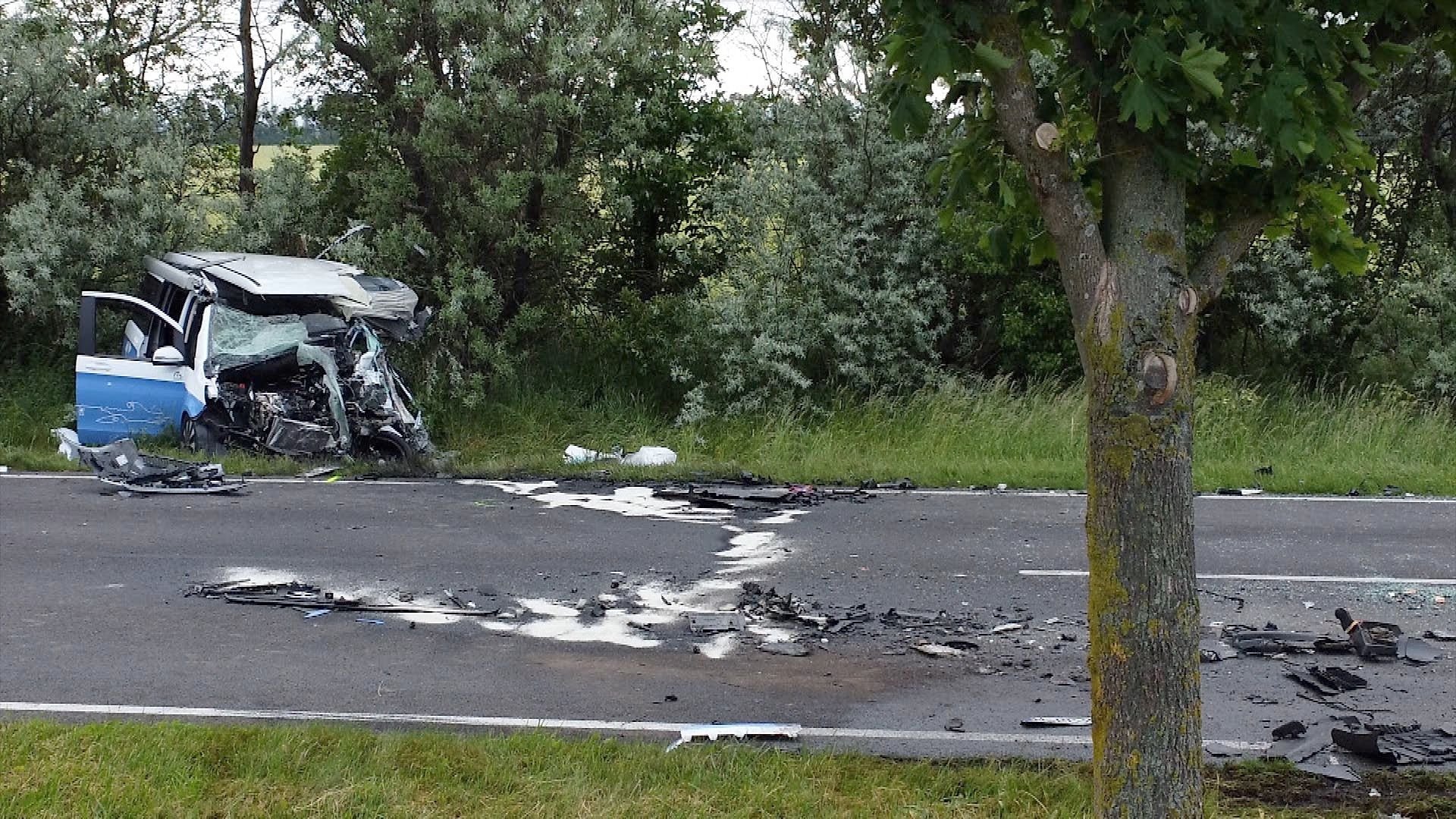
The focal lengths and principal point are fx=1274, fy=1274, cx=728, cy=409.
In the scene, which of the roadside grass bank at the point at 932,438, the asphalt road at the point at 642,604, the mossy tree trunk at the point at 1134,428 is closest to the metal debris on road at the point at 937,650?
the asphalt road at the point at 642,604

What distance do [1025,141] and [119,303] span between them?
13.6 m

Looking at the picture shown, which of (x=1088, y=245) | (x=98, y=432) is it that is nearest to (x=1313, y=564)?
(x=1088, y=245)

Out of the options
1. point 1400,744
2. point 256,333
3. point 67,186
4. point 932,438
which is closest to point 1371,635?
point 1400,744

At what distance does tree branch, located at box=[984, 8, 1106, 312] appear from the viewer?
12.4ft

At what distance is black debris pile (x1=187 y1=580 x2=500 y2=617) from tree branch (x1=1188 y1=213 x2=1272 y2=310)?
510cm

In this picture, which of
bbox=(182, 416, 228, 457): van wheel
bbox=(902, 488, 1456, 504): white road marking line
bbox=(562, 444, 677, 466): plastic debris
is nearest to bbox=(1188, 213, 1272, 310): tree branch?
bbox=(902, 488, 1456, 504): white road marking line

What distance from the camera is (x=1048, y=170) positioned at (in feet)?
12.4

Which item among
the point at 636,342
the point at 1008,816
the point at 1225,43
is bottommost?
the point at 1008,816

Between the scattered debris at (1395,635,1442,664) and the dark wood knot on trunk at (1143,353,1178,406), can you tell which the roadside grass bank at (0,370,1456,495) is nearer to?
the scattered debris at (1395,635,1442,664)

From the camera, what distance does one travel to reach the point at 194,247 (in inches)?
605

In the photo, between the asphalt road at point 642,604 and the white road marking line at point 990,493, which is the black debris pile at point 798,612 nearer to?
the asphalt road at point 642,604

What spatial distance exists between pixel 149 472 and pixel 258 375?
1.51 meters

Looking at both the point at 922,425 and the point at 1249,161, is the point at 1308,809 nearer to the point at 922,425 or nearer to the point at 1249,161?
the point at 1249,161

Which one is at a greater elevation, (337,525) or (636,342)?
(636,342)
